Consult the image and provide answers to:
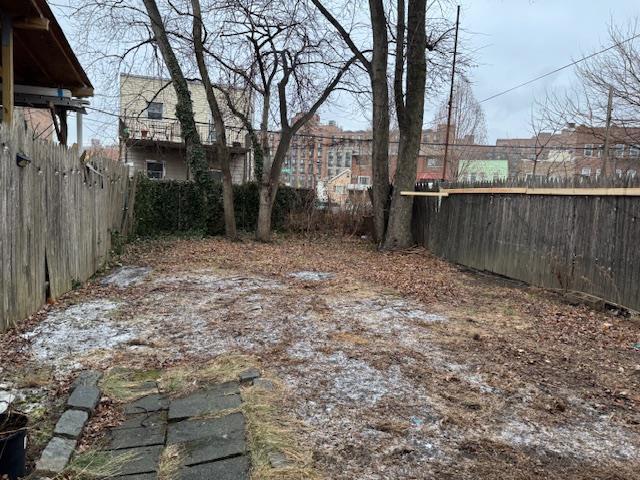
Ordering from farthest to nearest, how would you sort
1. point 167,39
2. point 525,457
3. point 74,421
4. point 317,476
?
point 167,39 → point 74,421 → point 525,457 → point 317,476

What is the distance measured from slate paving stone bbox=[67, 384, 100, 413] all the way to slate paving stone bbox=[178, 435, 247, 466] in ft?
2.54

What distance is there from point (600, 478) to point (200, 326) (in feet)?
12.3

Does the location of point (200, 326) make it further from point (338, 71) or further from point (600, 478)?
point (338, 71)

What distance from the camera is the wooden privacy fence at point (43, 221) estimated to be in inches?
165

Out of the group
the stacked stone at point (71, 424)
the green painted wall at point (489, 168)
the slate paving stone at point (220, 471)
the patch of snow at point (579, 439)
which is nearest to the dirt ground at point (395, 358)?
the patch of snow at point (579, 439)

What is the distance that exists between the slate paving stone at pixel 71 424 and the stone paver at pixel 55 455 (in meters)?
0.05

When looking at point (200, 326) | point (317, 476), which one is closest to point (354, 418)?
point (317, 476)

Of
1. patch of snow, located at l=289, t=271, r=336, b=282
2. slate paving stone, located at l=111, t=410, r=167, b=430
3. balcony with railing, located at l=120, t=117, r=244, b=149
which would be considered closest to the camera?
slate paving stone, located at l=111, t=410, r=167, b=430

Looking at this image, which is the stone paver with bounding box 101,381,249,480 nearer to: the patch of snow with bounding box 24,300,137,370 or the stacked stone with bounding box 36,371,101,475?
the stacked stone with bounding box 36,371,101,475

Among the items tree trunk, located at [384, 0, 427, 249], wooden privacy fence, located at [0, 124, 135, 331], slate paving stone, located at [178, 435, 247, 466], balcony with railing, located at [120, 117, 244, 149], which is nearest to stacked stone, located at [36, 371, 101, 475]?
slate paving stone, located at [178, 435, 247, 466]

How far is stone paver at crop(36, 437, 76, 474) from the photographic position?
233 cm

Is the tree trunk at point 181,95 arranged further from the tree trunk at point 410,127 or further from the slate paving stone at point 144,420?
the slate paving stone at point 144,420

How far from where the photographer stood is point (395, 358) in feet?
13.5

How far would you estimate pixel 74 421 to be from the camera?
278 centimetres
